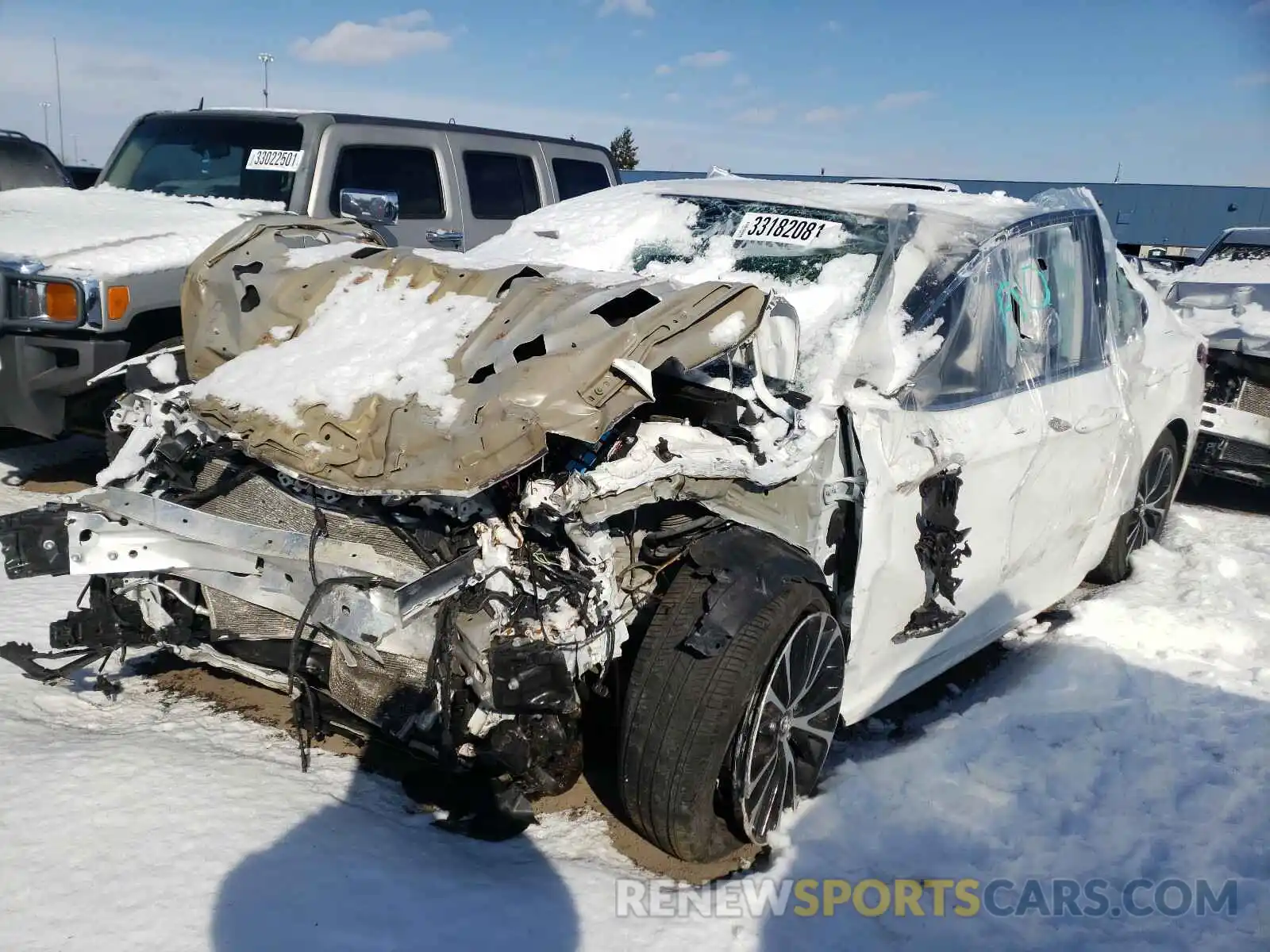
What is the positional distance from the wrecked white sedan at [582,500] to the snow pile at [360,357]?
0.5 inches

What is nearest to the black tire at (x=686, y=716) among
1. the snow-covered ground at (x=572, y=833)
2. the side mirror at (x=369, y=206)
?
the snow-covered ground at (x=572, y=833)

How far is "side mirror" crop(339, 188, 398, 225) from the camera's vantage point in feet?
18.3

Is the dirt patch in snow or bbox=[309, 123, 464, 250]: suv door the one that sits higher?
bbox=[309, 123, 464, 250]: suv door

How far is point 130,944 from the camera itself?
92.7 inches

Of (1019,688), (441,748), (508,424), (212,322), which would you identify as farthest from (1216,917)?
(212,322)

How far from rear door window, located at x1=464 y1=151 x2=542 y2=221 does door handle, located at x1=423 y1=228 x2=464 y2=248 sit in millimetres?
285

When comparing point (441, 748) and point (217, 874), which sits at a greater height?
point (441, 748)

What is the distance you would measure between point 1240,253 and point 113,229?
29.0ft

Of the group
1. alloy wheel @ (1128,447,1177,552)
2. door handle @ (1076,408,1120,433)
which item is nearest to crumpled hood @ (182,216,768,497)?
door handle @ (1076,408,1120,433)

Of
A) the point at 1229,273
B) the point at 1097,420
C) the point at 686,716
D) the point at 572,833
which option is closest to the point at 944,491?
the point at 686,716

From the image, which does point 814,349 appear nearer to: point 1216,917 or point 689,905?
point 689,905

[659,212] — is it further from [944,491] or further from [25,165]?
[25,165]

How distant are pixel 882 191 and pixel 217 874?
11.8 ft

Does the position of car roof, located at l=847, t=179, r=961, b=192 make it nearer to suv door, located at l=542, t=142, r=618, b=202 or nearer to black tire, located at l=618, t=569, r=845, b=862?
black tire, located at l=618, t=569, r=845, b=862
